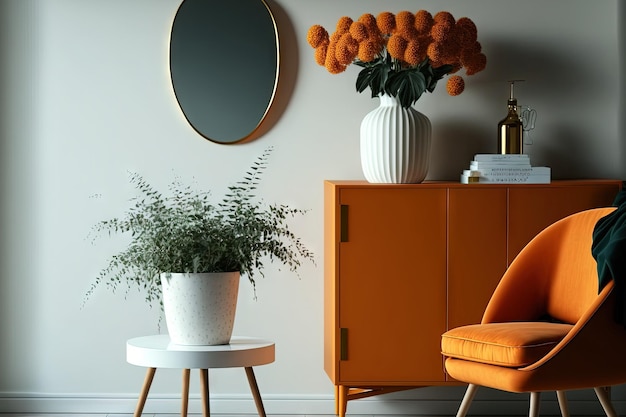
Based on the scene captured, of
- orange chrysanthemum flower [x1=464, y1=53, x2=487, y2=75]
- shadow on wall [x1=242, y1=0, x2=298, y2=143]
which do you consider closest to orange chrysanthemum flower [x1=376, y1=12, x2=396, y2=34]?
orange chrysanthemum flower [x1=464, y1=53, x2=487, y2=75]

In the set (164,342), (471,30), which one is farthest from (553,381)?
(471,30)

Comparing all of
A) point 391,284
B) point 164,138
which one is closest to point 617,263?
point 391,284

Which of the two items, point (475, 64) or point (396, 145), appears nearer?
point (396, 145)

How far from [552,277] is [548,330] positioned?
0.41 meters

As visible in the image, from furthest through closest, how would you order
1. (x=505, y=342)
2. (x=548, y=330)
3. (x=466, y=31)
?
(x=466, y=31), (x=548, y=330), (x=505, y=342)

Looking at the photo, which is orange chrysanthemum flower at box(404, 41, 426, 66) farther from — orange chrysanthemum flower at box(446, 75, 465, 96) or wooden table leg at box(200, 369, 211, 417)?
wooden table leg at box(200, 369, 211, 417)

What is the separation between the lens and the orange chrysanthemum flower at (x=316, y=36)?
3.37m

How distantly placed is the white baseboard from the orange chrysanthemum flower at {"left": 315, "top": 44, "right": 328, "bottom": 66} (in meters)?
1.39

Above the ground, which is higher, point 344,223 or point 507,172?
point 507,172

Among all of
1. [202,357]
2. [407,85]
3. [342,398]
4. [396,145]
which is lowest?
[342,398]

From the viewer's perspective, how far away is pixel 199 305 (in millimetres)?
2760

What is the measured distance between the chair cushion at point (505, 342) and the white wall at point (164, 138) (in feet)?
3.24

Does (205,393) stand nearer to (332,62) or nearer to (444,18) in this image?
(332,62)

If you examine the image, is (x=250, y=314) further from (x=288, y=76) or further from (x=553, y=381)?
(x=553, y=381)
